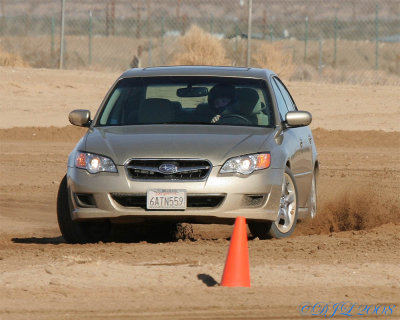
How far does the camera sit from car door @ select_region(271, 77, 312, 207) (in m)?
11.6

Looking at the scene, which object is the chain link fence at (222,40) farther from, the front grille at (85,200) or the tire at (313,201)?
the front grille at (85,200)

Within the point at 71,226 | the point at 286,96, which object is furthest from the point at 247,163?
the point at 286,96

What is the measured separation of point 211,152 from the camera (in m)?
10.3

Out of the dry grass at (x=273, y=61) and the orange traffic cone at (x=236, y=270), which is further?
the dry grass at (x=273, y=61)

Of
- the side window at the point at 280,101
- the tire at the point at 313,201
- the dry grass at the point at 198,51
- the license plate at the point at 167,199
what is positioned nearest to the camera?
the license plate at the point at 167,199

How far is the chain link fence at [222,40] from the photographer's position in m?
37.2

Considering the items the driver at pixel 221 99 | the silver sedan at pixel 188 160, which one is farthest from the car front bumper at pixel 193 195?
the driver at pixel 221 99

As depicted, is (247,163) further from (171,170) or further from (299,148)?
(299,148)

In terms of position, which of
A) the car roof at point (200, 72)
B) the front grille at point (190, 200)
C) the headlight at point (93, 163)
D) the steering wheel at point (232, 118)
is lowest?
the front grille at point (190, 200)

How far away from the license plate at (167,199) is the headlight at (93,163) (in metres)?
0.40

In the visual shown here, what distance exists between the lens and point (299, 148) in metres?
11.8

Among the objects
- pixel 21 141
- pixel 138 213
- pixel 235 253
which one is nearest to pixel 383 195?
pixel 138 213

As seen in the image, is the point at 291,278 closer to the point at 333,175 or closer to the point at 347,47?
the point at 333,175

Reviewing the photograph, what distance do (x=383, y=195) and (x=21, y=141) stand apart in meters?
9.39
